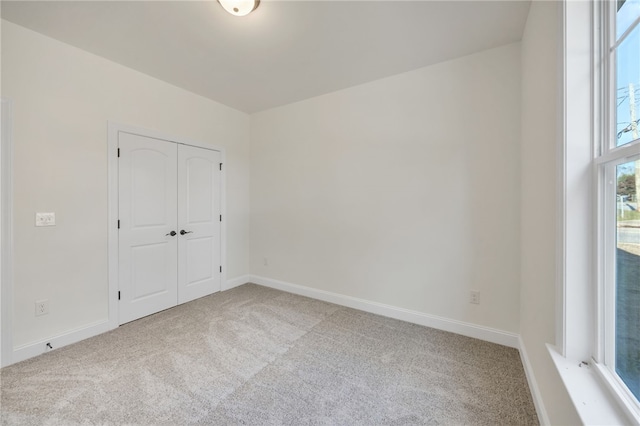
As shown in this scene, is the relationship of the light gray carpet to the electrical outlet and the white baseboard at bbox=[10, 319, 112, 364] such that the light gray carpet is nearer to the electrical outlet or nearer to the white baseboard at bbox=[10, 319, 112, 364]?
the white baseboard at bbox=[10, 319, 112, 364]

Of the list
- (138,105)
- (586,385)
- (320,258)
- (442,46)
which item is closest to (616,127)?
(586,385)

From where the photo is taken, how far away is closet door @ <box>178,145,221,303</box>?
3252mm

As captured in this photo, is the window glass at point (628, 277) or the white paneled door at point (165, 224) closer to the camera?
the window glass at point (628, 277)

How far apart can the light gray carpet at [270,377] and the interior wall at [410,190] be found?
1.66ft

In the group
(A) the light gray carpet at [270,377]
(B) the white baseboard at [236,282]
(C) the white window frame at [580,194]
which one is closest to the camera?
(C) the white window frame at [580,194]

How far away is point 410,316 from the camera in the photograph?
276 centimetres

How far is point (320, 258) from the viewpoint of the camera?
341 centimetres

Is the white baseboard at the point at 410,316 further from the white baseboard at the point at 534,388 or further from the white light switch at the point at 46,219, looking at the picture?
the white light switch at the point at 46,219

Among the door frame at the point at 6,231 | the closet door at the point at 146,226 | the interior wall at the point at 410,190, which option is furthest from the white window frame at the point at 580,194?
the door frame at the point at 6,231

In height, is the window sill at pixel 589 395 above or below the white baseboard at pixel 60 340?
above

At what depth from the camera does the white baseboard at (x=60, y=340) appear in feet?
6.75

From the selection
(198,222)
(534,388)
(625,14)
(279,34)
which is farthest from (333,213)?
(625,14)

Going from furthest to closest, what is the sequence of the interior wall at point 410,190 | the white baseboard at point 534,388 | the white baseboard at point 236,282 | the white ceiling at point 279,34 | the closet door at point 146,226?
the white baseboard at point 236,282
the closet door at point 146,226
the interior wall at point 410,190
the white ceiling at point 279,34
the white baseboard at point 534,388

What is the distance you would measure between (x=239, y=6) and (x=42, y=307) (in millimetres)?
2966
